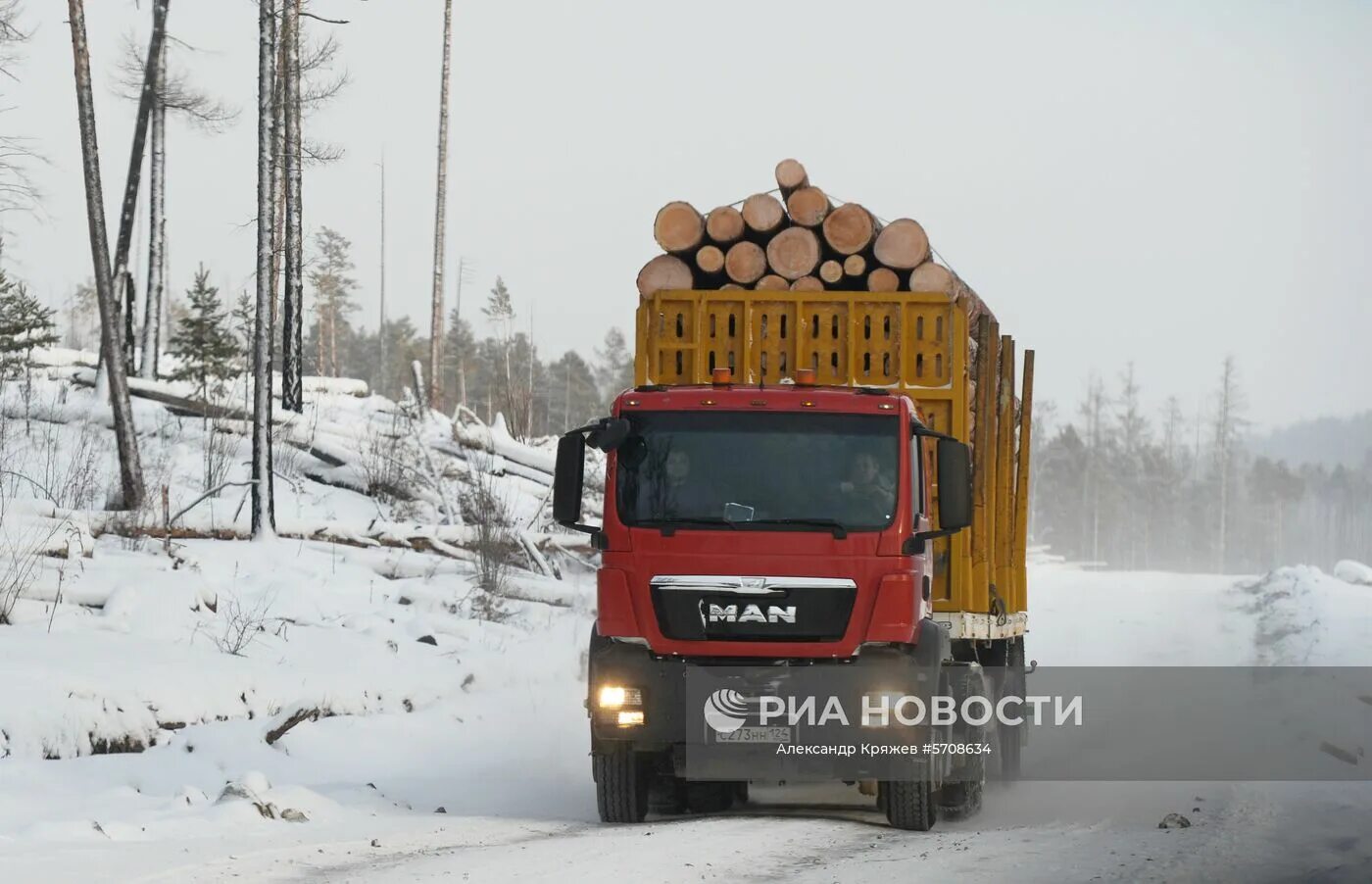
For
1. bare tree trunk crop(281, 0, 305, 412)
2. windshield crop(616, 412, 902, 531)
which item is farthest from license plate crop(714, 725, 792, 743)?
bare tree trunk crop(281, 0, 305, 412)

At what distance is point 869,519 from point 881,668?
91 centimetres

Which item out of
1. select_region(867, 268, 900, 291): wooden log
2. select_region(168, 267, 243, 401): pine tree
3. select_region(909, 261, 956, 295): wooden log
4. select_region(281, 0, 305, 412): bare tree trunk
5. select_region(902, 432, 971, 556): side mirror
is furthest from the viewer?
select_region(168, 267, 243, 401): pine tree

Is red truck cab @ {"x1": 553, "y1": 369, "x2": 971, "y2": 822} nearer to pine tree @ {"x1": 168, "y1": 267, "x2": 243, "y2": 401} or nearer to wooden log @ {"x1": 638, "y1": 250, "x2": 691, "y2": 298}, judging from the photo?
wooden log @ {"x1": 638, "y1": 250, "x2": 691, "y2": 298}

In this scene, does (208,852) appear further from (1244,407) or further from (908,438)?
(1244,407)

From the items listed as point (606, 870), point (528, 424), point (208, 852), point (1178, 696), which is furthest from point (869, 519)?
point (528, 424)

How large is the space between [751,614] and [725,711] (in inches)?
24.2

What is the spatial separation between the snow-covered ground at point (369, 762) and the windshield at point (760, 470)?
1933mm

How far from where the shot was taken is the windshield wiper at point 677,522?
973cm

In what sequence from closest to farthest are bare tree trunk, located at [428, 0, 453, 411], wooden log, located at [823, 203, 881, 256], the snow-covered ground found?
the snow-covered ground < wooden log, located at [823, 203, 881, 256] < bare tree trunk, located at [428, 0, 453, 411]

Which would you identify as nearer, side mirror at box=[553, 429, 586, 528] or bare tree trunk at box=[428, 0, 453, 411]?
side mirror at box=[553, 429, 586, 528]

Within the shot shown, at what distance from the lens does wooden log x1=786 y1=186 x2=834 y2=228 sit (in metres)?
12.0

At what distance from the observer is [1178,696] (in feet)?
70.0

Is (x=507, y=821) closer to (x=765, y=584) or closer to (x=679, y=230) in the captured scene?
(x=765, y=584)

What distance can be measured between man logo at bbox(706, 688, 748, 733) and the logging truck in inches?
7.6
